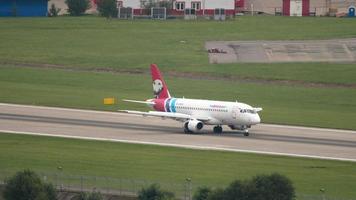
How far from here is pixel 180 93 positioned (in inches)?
4998

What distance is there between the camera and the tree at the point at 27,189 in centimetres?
6725

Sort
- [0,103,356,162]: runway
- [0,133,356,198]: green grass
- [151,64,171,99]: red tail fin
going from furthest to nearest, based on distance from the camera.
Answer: [151,64,171,99]: red tail fin
[0,103,356,162]: runway
[0,133,356,198]: green grass

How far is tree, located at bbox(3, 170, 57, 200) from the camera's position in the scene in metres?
67.2

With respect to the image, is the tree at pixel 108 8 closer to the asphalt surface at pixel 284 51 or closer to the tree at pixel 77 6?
the tree at pixel 77 6

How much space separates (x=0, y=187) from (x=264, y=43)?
286ft

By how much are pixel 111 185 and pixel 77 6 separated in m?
123

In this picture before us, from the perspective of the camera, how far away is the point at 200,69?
141 meters

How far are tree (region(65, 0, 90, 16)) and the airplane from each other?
3496 inches

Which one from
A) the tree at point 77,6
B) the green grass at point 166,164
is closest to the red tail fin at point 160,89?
the green grass at point 166,164

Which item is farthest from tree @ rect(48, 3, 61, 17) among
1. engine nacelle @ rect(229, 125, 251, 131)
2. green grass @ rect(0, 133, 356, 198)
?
green grass @ rect(0, 133, 356, 198)

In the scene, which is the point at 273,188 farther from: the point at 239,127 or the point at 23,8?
the point at 23,8

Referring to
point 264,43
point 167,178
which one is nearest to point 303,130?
point 167,178

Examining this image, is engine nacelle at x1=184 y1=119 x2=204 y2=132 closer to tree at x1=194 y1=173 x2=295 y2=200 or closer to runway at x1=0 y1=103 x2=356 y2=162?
runway at x1=0 y1=103 x2=356 y2=162

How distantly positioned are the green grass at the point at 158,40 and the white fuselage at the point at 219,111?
34.2m
